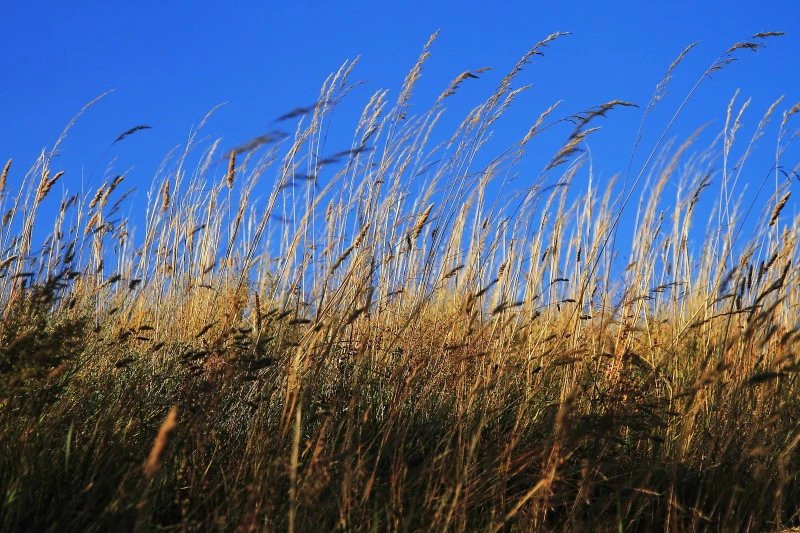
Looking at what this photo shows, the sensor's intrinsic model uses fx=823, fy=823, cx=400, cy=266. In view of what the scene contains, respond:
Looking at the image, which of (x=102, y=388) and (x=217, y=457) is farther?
(x=102, y=388)

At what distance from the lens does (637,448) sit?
290 cm

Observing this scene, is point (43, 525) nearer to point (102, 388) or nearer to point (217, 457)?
point (217, 457)

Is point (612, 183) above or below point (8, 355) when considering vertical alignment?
above

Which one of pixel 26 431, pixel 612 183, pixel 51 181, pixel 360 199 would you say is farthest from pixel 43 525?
pixel 612 183

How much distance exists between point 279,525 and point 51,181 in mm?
2086

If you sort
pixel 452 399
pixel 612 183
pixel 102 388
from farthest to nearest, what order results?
pixel 612 183
pixel 452 399
pixel 102 388

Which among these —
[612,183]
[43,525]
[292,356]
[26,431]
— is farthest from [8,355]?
[612,183]

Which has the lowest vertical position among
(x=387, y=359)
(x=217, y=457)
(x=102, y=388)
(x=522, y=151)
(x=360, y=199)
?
(x=217, y=457)

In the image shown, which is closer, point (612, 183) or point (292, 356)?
point (292, 356)

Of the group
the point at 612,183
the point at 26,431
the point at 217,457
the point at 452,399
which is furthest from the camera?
the point at 612,183

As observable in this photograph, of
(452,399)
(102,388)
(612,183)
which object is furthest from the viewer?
(612,183)

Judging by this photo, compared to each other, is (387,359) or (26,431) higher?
(387,359)

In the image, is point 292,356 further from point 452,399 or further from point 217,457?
point 452,399

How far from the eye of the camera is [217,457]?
236 cm
